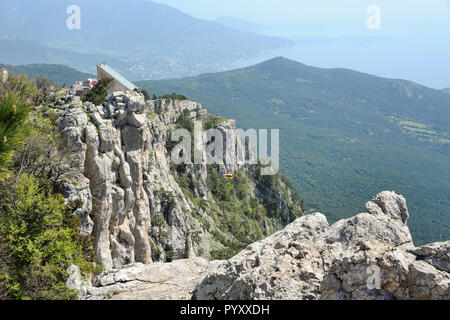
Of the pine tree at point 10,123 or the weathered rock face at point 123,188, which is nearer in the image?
the pine tree at point 10,123

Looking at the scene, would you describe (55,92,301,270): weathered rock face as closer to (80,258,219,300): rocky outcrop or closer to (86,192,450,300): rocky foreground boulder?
(80,258,219,300): rocky outcrop

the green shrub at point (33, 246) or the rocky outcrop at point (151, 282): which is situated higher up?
the green shrub at point (33, 246)

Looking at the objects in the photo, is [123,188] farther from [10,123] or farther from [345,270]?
[345,270]

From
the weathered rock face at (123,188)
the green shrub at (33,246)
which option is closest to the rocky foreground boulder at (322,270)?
the green shrub at (33,246)

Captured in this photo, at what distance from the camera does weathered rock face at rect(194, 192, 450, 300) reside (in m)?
9.72

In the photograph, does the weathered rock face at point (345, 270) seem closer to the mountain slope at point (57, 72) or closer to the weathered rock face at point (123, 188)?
the weathered rock face at point (123, 188)

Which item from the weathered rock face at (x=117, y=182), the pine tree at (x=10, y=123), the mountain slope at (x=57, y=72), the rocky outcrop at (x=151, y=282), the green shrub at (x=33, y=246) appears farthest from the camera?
the mountain slope at (x=57, y=72)

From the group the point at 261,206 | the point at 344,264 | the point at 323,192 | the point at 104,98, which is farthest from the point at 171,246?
the point at 323,192

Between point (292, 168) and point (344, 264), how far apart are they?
16286 cm

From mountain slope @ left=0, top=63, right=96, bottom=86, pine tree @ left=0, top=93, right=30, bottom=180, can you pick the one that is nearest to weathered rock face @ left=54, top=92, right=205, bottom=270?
pine tree @ left=0, top=93, right=30, bottom=180

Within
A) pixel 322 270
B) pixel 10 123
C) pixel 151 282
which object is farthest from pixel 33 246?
pixel 322 270

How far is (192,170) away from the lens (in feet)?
205

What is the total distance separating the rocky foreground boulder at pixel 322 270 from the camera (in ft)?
32.1

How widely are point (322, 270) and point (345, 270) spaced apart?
1.73 m
